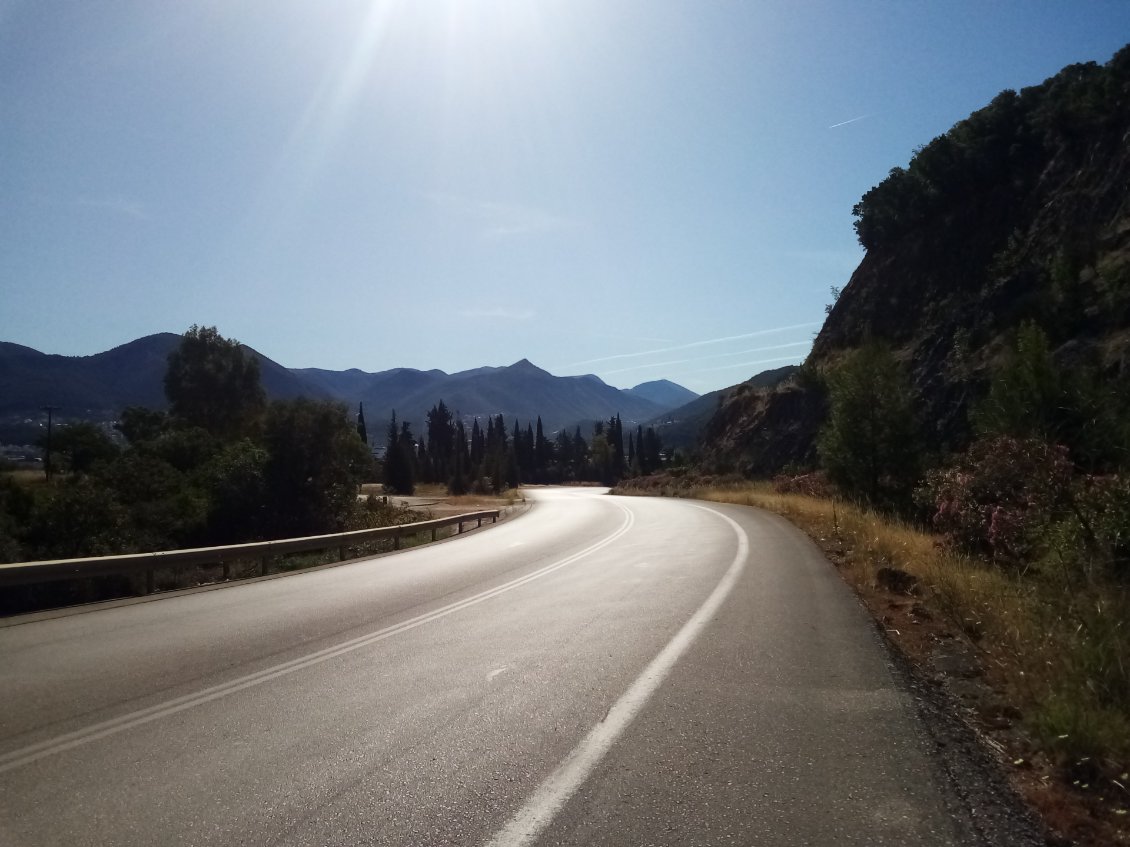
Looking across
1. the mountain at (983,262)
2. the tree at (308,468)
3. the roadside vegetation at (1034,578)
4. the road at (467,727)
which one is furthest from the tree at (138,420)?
the road at (467,727)

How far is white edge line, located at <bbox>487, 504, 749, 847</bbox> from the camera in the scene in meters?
4.19

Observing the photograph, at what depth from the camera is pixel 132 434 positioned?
8325 cm

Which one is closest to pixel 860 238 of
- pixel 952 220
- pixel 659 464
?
pixel 952 220

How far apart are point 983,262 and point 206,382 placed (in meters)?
65.6

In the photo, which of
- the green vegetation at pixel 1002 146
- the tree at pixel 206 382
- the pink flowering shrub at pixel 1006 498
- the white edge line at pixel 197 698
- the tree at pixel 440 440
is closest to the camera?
the white edge line at pixel 197 698

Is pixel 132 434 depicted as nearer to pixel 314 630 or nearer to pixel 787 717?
pixel 314 630

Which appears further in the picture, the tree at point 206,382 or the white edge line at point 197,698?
the tree at point 206,382

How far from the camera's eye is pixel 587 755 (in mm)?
5234

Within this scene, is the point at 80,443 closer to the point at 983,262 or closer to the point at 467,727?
the point at 983,262

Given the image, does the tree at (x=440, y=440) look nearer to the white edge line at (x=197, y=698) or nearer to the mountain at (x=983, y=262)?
the mountain at (x=983, y=262)

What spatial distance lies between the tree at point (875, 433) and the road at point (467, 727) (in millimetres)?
21239

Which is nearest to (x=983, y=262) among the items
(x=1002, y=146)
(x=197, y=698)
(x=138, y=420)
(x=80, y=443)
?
(x=1002, y=146)

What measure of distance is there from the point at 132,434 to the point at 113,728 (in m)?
86.2

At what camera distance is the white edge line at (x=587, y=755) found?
4.19 m
